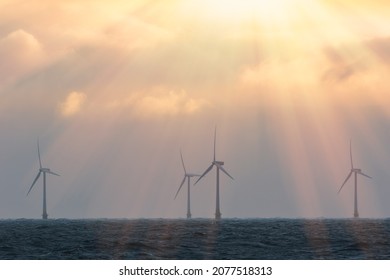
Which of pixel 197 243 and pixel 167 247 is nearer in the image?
pixel 167 247

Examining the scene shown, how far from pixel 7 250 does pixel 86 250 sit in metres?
9.97

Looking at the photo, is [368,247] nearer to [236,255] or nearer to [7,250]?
[236,255]

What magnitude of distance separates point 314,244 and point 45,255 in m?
32.8

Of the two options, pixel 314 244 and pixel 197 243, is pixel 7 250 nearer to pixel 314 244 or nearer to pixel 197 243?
pixel 197 243
